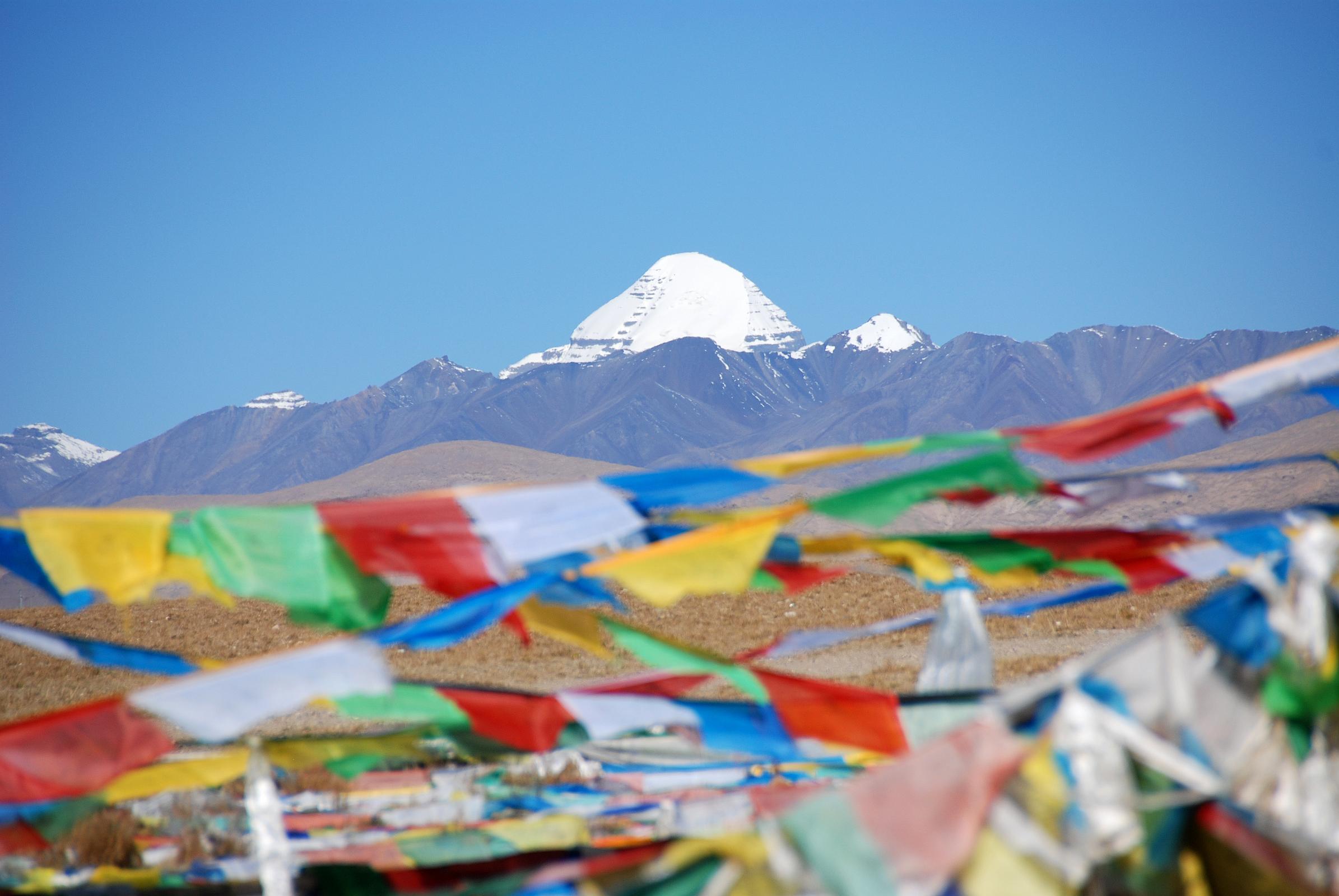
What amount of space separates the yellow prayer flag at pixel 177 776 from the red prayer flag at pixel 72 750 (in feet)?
1.75

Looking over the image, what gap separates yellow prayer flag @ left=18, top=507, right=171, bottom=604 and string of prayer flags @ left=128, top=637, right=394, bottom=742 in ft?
3.59

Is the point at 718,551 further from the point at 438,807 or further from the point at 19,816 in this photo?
the point at 438,807

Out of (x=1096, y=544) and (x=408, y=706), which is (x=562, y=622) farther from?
(x=1096, y=544)

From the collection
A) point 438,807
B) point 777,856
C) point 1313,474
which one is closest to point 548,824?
point 438,807

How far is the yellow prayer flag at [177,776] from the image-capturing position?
16.4 ft

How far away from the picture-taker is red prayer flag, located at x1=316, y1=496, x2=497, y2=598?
13.9ft

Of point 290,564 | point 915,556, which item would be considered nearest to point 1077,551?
point 915,556

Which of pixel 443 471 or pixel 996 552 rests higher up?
pixel 443 471

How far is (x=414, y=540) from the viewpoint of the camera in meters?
4.29

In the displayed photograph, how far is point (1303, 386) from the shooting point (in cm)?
456

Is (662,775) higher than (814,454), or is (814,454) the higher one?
(814,454)

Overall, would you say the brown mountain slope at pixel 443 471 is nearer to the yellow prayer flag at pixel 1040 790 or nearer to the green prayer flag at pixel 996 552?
the green prayer flag at pixel 996 552

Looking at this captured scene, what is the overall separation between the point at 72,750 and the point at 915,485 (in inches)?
123

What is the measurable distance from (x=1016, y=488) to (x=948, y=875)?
76.6 inches
